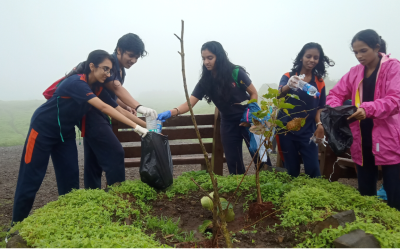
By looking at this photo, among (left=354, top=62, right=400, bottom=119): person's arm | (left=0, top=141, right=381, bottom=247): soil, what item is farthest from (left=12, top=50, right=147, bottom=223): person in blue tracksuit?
(left=354, top=62, right=400, bottom=119): person's arm

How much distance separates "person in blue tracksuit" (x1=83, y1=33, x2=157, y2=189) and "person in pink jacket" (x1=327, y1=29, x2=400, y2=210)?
229 cm

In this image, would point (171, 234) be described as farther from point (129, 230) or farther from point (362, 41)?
point (362, 41)

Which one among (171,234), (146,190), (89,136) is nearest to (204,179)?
(146,190)

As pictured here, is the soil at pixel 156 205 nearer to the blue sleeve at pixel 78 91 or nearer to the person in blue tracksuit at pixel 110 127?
the person in blue tracksuit at pixel 110 127

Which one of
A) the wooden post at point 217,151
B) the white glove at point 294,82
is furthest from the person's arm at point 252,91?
the wooden post at point 217,151

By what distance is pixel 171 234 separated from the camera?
2404 millimetres

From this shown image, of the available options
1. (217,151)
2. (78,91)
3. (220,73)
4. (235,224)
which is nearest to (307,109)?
(220,73)

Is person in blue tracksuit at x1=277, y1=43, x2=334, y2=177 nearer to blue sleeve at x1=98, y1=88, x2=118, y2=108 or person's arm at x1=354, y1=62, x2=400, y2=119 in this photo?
person's arm at x1=354, y1=62, x2=400, y2=119

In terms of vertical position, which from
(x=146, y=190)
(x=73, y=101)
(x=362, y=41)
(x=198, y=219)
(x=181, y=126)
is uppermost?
(x=362, y=41)

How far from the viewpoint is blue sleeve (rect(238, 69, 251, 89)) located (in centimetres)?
363

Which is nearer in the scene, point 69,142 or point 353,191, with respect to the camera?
point 353,191

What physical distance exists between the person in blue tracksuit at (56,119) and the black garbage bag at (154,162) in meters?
0.16

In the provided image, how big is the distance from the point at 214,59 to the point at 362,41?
5.44 ft

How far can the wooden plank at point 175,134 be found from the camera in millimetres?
4684
